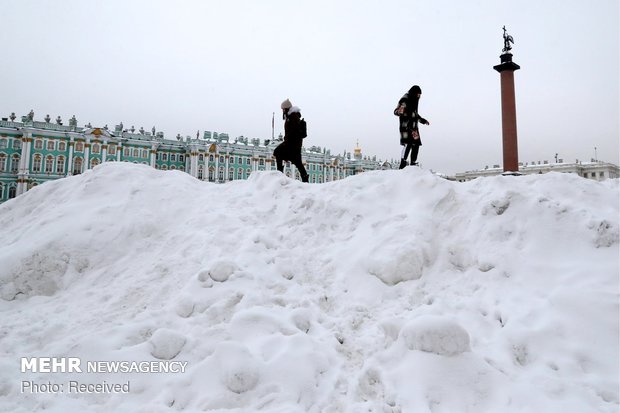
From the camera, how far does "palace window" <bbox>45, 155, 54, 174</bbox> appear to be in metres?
53.3

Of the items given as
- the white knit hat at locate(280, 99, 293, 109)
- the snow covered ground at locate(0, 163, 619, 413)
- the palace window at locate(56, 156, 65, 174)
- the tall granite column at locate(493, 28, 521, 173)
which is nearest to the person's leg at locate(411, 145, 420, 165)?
the snow covered ground at locate(0, 163, 619, 413)

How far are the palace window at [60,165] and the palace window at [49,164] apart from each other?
617 mm

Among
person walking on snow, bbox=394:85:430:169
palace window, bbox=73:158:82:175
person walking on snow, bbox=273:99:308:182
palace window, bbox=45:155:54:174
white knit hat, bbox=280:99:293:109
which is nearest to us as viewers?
person walking on snow, bbox=394:85:430:169

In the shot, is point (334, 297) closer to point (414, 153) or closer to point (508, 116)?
point (414, 153)

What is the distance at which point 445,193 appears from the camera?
5844 millimetres

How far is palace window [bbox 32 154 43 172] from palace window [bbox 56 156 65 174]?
207 centimetres

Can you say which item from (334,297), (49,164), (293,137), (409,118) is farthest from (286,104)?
(49,164)

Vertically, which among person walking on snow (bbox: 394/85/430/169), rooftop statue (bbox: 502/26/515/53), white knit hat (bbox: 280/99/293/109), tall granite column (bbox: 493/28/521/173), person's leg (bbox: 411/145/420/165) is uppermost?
rooftop statue (bbox: 502/26/515/53)

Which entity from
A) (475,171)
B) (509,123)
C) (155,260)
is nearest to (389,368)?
(155,260)

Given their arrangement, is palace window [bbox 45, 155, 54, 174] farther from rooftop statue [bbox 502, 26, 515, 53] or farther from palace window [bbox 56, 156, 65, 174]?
rooftop statue [bbox 502, 26, 515, 53]

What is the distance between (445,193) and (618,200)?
223cm

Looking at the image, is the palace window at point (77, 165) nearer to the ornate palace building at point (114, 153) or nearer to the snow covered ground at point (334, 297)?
the ornate palace building at point (114, 153)

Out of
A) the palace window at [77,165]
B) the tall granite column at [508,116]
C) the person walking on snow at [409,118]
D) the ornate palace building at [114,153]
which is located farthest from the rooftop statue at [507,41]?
the palace window at [77,165]

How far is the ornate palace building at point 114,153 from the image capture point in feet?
→ 169
